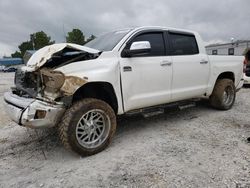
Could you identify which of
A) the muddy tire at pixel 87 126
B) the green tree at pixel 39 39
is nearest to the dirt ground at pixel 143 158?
the muddy tire at pixel 87 126

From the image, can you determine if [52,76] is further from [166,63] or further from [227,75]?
[227,75]

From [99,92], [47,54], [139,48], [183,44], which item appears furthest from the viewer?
[183,44]

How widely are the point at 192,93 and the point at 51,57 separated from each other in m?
2.97

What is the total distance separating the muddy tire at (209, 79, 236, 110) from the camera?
5883 millimetres

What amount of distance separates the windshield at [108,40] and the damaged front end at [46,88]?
466 mm

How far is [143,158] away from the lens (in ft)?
11.4

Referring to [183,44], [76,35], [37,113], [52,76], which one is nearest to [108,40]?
[52,76]

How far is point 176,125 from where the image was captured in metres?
5.00

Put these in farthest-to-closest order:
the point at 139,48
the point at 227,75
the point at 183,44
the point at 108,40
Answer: the point at 227,75 < the point at 183,44 < the point at 108,40 < the point at 139,48

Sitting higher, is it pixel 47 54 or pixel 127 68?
pixel 47 54

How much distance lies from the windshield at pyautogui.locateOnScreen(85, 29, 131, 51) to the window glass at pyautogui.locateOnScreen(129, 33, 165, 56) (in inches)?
11.9

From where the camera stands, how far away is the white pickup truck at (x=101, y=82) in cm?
334

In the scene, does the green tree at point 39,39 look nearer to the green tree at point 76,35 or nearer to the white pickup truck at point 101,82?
the green tree at point 76,35

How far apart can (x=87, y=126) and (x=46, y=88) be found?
78 centimetres
